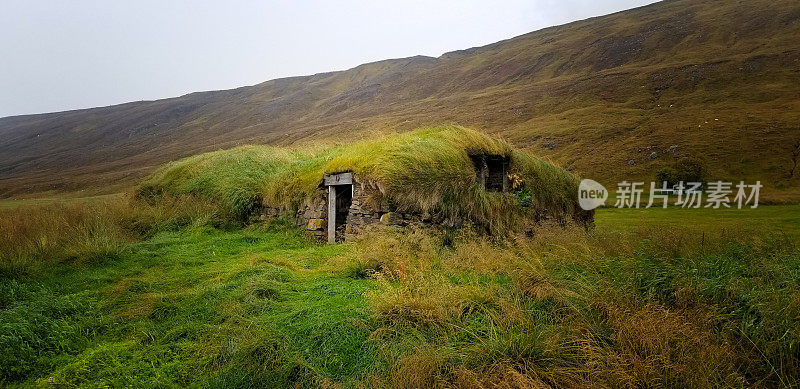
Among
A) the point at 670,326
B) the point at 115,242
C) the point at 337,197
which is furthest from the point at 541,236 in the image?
the point at 115,242

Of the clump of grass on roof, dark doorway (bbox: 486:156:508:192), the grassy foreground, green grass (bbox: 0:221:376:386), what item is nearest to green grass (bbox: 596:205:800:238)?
the clump of grass on roof

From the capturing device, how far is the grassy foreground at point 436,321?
10.7 feet

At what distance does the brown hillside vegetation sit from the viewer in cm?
4416

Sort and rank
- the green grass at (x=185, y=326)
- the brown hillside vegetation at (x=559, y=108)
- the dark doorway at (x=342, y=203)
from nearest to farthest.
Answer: the green grass at (x=185, y=326) → the dark doorway at (x=342, y=203) → the brown hillside vegetation at (x=559, y=108)

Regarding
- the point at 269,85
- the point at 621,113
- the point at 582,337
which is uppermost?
the point at 269,85

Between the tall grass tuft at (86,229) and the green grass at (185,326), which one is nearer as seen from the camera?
the green grass at (185,326)

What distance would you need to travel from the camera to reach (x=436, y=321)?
422cm

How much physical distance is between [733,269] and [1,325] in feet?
29.2

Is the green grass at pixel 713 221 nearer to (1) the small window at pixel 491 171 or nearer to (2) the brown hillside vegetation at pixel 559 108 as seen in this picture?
(1) the small window at pixel 491 171

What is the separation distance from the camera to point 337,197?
36.9 feet

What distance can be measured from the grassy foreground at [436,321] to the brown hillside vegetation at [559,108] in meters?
25.6

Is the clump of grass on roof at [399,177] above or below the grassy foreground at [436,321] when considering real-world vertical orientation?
above

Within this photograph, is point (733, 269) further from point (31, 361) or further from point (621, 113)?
point (621, 113)

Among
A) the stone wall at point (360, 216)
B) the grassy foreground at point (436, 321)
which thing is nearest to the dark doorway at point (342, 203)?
the stone wall at point (360, 216)
